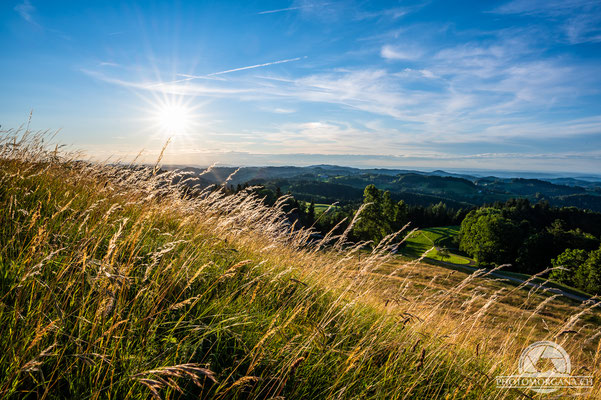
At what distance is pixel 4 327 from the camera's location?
1810 millimetres

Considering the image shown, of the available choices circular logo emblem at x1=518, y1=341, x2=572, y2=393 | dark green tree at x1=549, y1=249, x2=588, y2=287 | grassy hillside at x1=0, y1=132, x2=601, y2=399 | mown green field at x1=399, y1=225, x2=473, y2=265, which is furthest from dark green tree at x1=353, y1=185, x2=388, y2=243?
grassy hillside at x1=0, y1=132, x2=601, y2=399

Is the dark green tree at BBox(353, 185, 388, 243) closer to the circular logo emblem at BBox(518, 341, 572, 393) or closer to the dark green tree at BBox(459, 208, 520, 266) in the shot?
the dark green tree at BBox(459, 208, 520, 266)

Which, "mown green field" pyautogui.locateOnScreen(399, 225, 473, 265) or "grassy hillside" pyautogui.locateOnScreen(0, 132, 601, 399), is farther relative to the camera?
"mown green field" pyautogui.locateOnScreen(399, 225, 473, 265)

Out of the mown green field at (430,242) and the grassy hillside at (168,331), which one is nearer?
the grassy hillside at (168,331)

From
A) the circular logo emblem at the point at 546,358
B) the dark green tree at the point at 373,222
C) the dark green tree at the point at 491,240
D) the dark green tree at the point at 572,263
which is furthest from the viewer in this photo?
the dark green tree at the point at 491,240

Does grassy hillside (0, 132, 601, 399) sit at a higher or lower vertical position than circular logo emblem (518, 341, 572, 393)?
higher

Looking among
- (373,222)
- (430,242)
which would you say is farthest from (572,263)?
(430,242)

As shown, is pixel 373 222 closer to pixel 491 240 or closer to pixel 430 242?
pixel 491 240

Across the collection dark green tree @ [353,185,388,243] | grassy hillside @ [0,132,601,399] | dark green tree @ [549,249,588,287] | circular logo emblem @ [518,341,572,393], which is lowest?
dark green tree @ [549,249,588,287]

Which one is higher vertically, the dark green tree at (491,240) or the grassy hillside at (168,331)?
the grassy hillside at (168,331)

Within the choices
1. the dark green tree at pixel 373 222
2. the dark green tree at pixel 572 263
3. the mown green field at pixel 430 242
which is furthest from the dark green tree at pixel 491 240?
the dark green tree at pixel 373 222

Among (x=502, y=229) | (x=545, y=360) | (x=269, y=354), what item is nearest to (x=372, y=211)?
(x=502, y=229)

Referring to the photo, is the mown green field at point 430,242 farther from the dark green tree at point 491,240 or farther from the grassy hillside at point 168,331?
the grassy hillside at point 168,331

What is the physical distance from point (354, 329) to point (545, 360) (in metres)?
3.24
